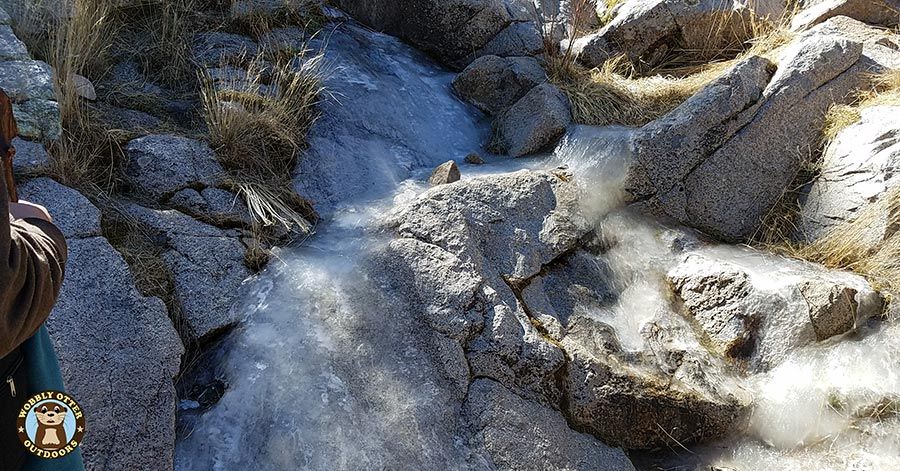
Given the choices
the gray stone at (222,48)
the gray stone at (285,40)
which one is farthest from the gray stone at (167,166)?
the gray stone at (285,40)

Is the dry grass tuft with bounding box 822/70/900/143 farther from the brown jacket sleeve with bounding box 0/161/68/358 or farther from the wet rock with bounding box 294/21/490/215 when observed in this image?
the brown jacket sleeve with bounding box 0/161/68/358

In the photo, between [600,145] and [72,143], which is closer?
[72,143]

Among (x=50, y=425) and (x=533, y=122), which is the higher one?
(x=50, y=425)

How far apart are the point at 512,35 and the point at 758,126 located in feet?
7.67

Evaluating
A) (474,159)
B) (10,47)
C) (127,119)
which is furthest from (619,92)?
(10,47)

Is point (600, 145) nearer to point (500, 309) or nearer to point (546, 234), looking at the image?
point (546, 234)

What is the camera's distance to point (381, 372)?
10.8 feet

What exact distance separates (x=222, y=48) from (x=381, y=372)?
10.2 ft

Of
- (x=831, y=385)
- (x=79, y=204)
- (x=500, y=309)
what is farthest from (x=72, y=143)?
(x=831, y=385)

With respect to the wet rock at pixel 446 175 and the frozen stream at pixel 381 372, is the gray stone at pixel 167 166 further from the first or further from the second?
the wet rock at pixel 446 175

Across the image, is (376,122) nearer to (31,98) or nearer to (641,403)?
(31,98)

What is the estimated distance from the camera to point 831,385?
3697 mm

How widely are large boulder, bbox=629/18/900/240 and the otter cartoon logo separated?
3.48m

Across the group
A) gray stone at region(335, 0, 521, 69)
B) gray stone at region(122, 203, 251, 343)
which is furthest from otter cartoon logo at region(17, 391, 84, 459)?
gray stone at region(335, 0, 521, 69)
